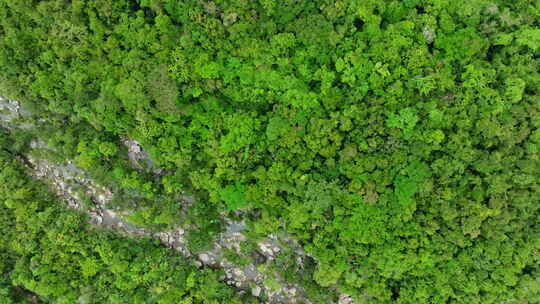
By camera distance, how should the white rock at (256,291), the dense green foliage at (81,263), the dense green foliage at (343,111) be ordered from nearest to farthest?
the dense green foliage at (343,111), the dense green foliage at (81,263), the white rock at (256,291)

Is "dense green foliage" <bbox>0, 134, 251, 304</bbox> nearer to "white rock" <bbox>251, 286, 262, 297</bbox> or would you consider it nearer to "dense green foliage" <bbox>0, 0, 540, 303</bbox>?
"white rock" <bbox>251, 286, 262, 297</bbox>

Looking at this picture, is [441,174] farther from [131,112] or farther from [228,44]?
[131,112]

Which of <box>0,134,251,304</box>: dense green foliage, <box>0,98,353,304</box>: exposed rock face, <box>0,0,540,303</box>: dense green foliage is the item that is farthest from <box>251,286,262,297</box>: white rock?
<box>0,0,540,303</box>: dense green foliage

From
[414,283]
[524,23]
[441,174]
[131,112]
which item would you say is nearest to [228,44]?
[131,112]

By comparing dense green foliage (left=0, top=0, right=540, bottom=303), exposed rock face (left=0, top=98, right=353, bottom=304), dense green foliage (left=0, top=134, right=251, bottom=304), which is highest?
dense green foliage (left=0, top=0, right=540, bottom=303)

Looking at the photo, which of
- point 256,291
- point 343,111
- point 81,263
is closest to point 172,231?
point 81,263

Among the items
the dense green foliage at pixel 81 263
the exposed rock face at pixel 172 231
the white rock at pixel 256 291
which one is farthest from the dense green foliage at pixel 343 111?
the dense green foliage at pixel 81 263

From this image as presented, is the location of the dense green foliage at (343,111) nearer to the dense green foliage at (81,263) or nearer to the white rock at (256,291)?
the white rock at (256,291)
